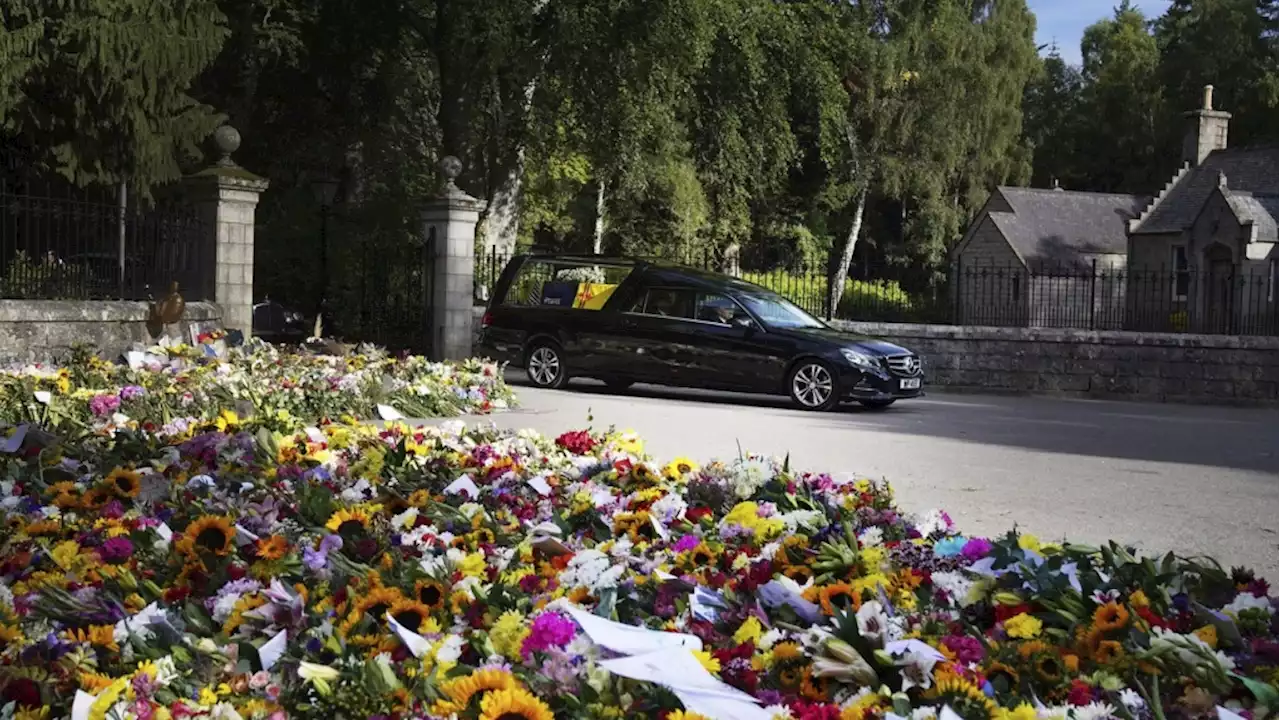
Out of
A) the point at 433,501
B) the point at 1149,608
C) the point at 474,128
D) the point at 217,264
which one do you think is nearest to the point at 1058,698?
the point at 1149,608

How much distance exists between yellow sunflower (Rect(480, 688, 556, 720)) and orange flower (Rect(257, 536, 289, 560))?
147 cm

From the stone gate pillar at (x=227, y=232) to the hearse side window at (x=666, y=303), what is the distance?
4.79m

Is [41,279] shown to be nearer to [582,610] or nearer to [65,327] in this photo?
[65,327]

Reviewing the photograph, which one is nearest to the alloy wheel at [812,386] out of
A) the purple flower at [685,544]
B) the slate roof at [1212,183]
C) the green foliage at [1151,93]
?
the purple flower at [685,544]

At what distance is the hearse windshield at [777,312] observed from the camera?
16.7 metres

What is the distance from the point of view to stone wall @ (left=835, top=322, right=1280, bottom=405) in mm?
19969

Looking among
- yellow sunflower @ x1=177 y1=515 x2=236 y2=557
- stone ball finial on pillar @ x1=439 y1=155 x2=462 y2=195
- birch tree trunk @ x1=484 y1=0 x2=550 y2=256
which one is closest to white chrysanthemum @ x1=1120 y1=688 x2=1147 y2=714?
yellow sunflower @ x1=177 y1=515 x2=236 y2=557

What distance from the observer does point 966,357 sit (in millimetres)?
20984

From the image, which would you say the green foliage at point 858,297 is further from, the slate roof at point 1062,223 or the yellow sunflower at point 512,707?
the slate roof at point 1062,223

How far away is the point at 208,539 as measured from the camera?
145 inches

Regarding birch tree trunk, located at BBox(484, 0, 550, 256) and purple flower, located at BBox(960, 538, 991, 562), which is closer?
purple flower, located at BBox(960, 538, 991, 562)

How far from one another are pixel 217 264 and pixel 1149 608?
Answer: 1384cm

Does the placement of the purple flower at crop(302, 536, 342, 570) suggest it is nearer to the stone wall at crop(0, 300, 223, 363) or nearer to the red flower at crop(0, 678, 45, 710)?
the red flower at crop(0, 678, 45, 710)

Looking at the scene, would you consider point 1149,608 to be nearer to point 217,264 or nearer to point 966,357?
point 217,264
